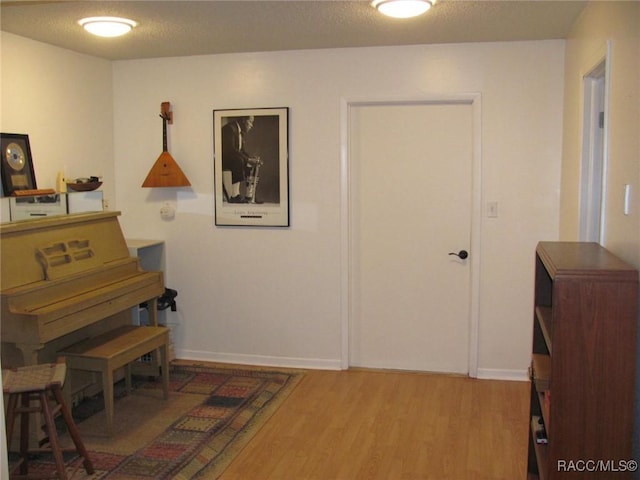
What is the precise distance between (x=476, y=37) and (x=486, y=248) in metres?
1.37

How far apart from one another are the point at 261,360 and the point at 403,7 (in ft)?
8.94

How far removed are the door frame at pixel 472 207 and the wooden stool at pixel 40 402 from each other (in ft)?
6.82

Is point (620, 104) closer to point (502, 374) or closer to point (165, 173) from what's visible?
point (502, 374)

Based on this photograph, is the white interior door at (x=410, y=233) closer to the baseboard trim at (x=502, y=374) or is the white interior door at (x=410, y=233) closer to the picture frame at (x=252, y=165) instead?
the baseboard trim at (x=502, y=374)

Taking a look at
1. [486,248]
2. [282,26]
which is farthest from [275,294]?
[282,26]

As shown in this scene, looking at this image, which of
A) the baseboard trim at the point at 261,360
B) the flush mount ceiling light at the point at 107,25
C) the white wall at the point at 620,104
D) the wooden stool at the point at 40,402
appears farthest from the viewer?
the baseboard trim at the point at 261,360

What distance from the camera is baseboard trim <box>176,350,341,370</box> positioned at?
468 cm

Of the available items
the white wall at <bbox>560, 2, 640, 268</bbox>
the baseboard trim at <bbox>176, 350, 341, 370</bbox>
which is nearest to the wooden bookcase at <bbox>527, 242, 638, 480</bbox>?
the white wall at <bbox>560, 2, 640, 268</bbox>

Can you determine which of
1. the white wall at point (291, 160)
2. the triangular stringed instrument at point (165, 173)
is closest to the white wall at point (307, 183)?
the white wall at point (291, 160)

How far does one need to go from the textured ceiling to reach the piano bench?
1.84 metres

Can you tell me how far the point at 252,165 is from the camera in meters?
4.64

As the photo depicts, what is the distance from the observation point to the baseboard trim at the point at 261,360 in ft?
15.4

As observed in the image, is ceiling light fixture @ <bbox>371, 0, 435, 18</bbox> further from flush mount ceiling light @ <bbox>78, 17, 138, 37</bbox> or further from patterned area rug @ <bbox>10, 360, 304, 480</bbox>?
patterned area rug @ <bbox>10, 360, 304, 480</bbox>

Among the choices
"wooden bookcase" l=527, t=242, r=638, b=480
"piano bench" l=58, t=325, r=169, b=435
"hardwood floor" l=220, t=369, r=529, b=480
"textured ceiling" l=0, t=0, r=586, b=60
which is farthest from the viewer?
"piano bench" l=58, t=325, r=169, b=435
